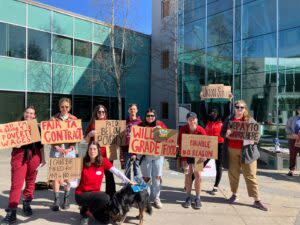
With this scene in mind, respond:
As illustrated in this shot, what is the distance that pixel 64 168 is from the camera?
20.3ft

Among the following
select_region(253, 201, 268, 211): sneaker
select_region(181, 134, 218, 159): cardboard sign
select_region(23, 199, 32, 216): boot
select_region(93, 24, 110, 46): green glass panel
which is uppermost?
select_region(93, 24, 110, 46): green glass panel

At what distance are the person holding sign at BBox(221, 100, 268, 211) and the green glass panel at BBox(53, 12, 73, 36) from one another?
64.0 feet

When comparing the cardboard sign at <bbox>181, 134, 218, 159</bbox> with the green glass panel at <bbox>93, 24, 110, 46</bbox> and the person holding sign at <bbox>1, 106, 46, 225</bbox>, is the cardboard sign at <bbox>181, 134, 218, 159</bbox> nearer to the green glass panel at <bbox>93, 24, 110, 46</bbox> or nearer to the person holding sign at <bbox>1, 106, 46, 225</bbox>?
the person holding sign at <bbox>1, 106, 46, 225</bbox>

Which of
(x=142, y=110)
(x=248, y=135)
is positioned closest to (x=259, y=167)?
(x=248, y=135)

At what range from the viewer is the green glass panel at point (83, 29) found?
2584 centimetres

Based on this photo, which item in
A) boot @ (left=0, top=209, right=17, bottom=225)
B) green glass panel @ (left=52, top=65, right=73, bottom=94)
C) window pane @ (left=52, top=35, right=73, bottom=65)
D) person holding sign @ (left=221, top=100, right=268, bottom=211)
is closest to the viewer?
boot @ (left=0, top=209, right=17, bottom=225)

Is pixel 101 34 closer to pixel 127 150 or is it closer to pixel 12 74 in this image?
pixel 12 74

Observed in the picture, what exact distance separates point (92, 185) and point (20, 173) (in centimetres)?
112

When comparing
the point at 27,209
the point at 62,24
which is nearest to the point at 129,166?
the point at 27,209

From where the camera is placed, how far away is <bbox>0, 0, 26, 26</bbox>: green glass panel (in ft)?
69.7

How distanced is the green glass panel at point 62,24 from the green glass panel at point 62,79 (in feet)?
7.49

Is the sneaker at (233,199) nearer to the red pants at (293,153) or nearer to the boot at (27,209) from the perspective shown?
the boot at (27,209)

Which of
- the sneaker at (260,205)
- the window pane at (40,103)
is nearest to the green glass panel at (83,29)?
the window pane at (40,103)

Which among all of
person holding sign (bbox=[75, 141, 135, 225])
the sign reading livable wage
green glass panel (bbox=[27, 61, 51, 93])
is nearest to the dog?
person holding sign (bbox=[75, 141, 135, 225])
